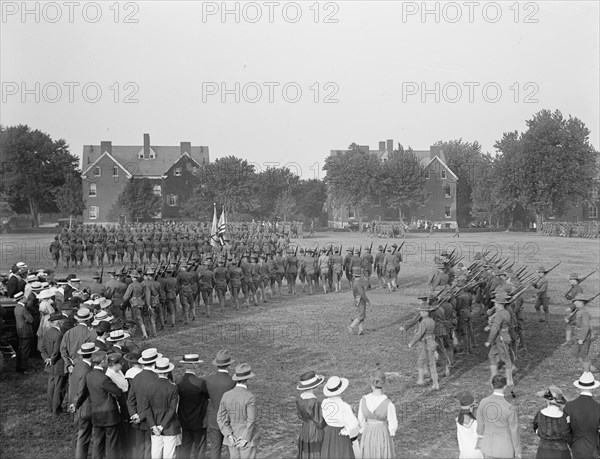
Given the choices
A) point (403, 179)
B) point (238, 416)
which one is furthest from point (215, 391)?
point (403, 179)

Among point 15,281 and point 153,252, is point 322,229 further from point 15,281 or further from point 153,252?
point 15,281

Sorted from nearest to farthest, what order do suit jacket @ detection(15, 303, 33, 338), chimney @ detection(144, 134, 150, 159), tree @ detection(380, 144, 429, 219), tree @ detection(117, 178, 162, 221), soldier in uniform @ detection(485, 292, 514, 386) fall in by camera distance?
soldier in uniform @ detection(485, 292, 514, 386) → suit jacket @ detection(15, 303, 33, 338) → tree @ detection(117, 178, 162, 221) → tree @ detection(380, 144, 429, 219) → chimney @ detection(144, 134, 150, 159)

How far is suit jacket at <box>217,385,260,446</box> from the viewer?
6926 millimetres

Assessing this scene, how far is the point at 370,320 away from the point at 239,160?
40.0 metres

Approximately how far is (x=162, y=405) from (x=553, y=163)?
60095 millimetres

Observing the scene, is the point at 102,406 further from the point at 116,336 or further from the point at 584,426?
the point at 584,426

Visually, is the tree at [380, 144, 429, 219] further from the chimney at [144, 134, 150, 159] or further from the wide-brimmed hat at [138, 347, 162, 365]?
the wide-brimmed hat at [138, 347, 162, 365]

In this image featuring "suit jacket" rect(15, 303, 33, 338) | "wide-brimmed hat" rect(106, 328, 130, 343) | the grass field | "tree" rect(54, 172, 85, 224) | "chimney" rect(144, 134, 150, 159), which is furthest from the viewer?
"chimney" rect(144, 134, 150, 159)

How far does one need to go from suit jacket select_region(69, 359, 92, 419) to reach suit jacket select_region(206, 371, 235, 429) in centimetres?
154

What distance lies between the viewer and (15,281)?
15.2m

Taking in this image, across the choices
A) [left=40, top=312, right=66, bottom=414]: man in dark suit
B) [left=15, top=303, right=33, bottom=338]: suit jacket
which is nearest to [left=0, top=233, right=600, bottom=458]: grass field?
[left=40, top=312, right=66, bottom=414]: man in dark suit

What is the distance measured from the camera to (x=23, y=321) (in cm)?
1183

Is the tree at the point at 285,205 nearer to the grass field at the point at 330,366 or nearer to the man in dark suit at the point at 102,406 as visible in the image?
the grass field at the point at 330,366

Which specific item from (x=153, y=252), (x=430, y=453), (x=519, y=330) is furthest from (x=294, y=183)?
(x=430, y=453)
